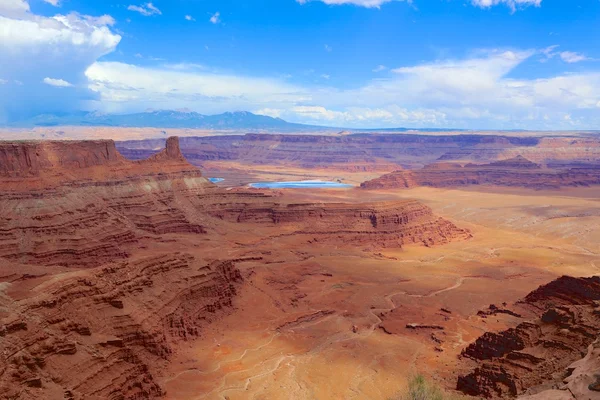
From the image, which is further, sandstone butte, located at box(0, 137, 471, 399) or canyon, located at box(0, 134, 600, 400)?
canyon, located at box(0, 134, 600, 400)

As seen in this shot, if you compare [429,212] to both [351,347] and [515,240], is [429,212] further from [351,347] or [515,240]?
[351,347]

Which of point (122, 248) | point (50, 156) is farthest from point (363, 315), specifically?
point (50, 156)

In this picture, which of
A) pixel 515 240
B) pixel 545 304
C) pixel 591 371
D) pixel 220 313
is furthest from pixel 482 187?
pixel 591 371

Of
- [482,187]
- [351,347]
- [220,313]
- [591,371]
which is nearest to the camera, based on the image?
[591,371]

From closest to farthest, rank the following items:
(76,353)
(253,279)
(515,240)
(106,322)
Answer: (76,353) < (106,322) < (253,279) < (515,240)

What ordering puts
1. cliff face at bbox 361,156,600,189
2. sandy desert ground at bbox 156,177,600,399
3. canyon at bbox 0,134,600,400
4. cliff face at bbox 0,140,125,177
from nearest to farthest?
canyon at bbox 0,134,600,400 → sandy desert ground at bbox 156,177,600,399 → cliff face at bbox 0,140,125,177 → cliff face at bbox 361,156,600,189

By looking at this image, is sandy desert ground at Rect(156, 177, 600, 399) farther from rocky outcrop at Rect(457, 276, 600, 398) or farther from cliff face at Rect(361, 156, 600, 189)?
cliff face at Rect(361, 156, 600, 189)

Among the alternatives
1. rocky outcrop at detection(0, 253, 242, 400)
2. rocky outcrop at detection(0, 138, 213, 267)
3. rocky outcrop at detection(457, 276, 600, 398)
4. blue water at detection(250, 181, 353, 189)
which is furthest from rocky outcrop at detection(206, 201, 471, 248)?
blue water at detection(250, 181, 353, 189)

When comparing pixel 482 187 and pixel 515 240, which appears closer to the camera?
pixel 515 240
